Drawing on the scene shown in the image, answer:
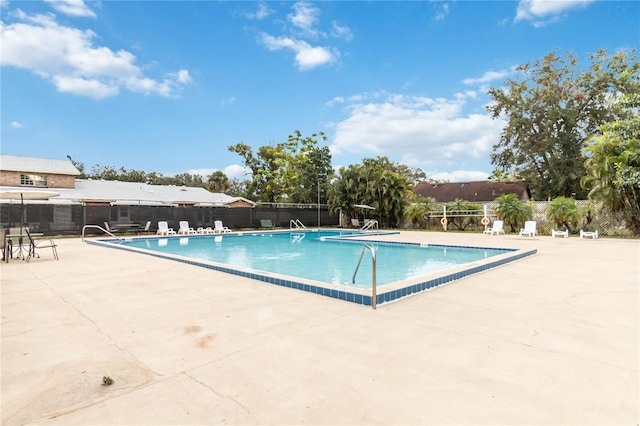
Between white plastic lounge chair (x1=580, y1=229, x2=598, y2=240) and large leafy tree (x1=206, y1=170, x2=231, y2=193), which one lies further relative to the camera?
large leafy tree (x1=206, y1=170, x2=231, y2=193)

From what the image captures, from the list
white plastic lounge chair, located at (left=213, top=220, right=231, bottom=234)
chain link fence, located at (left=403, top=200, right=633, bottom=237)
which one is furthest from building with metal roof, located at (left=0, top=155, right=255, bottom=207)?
chain link fence, located at (left=403, top=200, right=633, bottom=237)

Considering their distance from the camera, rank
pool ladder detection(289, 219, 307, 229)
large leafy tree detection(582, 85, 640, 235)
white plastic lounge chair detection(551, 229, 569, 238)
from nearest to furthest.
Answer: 1. large leafy tree detection(582, 85, 640, 235)
2. white plastic lounge chair detection(551, 229, 569, 238)
3. pool ladder detection(289, 219, 307, 229)

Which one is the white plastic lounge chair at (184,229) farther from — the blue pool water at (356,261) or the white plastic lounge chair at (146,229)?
the blue pool water at (356,261)

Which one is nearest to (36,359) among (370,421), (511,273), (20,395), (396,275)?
(20,395)

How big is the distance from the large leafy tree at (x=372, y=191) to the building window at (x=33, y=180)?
63.3 ft

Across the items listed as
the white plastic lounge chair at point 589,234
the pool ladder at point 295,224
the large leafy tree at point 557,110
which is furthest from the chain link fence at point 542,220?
the large leafy tree at point 557,110

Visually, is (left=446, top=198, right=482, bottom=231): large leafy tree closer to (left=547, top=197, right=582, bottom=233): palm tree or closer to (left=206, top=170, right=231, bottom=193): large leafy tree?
(left=547, top=197, right=582, bottom=233): palm tree

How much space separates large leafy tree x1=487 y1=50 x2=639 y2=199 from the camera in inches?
945

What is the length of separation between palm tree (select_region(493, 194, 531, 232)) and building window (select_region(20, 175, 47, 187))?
2835 centimetres

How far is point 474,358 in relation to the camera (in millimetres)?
2592

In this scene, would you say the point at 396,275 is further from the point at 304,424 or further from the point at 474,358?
the point at 304,424

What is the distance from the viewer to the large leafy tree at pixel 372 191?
73.6 feet

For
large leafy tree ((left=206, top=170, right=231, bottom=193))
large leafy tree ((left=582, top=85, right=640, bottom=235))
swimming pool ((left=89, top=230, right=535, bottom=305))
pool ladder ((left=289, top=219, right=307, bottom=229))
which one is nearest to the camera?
swimming pool ((left=89, top=230, right=535, bottom=305))

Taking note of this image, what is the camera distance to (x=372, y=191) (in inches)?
883
